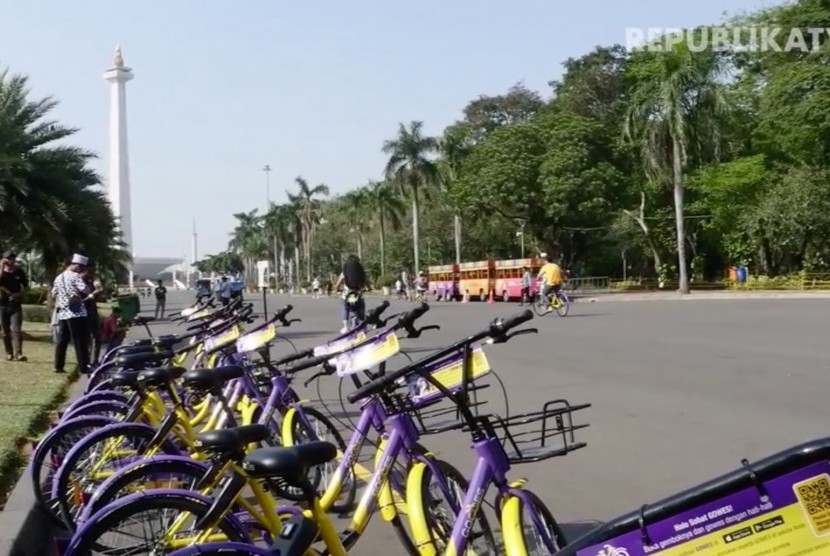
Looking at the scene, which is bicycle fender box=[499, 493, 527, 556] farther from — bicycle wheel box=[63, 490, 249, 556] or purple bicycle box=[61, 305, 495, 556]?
bicycle wheel box=[63, 490, 249, 556]

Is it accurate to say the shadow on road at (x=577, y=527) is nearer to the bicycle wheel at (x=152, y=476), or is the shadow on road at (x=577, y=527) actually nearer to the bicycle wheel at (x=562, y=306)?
the bicycle wheel at (x=152, y=476)

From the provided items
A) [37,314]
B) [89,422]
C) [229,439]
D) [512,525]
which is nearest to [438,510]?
[512,525]

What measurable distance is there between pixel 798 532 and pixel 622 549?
0.36m

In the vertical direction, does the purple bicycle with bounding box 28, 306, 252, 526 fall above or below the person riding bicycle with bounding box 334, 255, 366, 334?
below

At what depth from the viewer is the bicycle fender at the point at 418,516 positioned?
12.6 ft

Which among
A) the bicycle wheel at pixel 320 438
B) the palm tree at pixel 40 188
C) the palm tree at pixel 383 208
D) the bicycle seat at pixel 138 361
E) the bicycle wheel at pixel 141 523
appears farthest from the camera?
the palm tree at pixel 383 208

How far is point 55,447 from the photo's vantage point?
229 inches

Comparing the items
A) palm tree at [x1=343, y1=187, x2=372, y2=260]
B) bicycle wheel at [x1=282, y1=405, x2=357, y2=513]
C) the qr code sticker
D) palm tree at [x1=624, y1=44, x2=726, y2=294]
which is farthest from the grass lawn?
palm tree at [x1=343, y1=187, x2=372, y2=260]

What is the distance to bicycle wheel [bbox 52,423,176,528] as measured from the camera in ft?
17.2

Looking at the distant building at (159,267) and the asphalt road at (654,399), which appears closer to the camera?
the asphalt road at (654,399)

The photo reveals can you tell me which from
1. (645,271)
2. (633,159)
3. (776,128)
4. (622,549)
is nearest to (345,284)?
(622,549)

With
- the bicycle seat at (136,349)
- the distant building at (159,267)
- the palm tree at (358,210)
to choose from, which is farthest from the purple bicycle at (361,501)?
the distant building at (159,267)

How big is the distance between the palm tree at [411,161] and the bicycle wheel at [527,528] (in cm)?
5624

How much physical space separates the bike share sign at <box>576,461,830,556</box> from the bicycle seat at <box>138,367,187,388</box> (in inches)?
158
